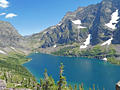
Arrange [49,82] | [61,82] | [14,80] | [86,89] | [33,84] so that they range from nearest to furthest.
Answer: [61,82] < [49,82] < [33,84] < [86,89] < [14,80]

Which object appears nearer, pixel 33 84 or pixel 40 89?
pixel 40 89

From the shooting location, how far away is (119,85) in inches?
1951

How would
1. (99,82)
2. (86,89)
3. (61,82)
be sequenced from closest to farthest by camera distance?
(61,82) → (86,89) → (99,82)

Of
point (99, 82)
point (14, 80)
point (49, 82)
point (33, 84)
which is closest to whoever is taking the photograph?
point (49, 82)

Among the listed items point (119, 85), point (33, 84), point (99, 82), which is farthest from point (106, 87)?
point (119, 85)

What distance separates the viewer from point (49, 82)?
11306 centimetres

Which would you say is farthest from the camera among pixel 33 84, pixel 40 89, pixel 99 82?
pixel 99 82

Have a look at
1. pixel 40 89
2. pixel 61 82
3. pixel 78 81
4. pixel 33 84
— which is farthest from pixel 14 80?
pixel 61 82

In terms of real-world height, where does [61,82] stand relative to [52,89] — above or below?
above

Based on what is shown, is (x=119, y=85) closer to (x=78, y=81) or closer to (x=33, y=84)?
(x=33, y=84)

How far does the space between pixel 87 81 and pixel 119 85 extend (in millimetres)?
148798

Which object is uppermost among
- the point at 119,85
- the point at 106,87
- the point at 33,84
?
the point at 119,85

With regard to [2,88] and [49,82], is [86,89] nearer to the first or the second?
[49,82]

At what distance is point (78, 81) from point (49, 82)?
8768 cm
